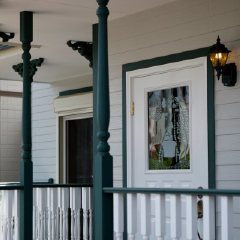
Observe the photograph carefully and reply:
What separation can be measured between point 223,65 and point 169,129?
41.3 inches

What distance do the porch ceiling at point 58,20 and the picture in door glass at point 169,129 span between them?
100 cm

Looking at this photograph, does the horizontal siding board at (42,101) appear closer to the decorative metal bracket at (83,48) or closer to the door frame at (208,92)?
the decorative metal bracket at (83,48)

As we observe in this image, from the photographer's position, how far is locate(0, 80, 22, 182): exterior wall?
37.4 ft

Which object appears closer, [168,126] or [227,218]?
[227,218]

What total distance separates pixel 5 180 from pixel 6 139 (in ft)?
2.89

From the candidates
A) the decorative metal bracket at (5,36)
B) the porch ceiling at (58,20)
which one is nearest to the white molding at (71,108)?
the porch ceiling at (58,20)

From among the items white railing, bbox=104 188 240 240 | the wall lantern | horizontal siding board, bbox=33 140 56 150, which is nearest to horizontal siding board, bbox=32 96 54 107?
horizontal siding board, bbox=33 140 56 150

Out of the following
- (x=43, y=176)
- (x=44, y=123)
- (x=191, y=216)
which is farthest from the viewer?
(x=44, y=123)

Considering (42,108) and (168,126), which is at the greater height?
(42,108)

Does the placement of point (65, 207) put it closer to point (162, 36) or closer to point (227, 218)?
point (162, 36)

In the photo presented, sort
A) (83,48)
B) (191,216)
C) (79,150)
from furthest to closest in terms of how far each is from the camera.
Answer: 1. (79,150)
2. (83,48)
3. (191,216)

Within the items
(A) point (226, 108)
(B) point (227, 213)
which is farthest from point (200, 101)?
(B) point (227, 213)

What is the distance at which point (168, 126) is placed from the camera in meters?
5.68

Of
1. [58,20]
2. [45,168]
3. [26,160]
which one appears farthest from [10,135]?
[26,160]
